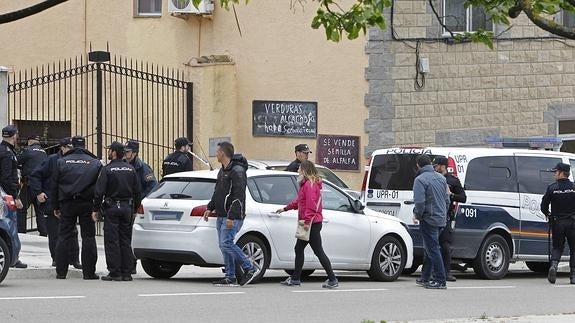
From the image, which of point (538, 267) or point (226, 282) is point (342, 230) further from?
point (538, 267)

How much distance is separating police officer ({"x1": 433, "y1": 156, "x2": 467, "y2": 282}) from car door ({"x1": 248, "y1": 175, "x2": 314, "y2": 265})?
214cm

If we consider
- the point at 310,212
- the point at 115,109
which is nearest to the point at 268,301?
the point at 310,212

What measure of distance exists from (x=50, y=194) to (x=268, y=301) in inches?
156

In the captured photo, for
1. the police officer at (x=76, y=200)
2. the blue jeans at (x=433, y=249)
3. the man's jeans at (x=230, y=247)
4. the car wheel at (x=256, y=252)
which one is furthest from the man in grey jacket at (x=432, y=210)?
the police officer at (x=76, y=200)

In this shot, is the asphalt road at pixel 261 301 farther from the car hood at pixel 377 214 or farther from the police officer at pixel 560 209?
the car hood at pixel 377 214

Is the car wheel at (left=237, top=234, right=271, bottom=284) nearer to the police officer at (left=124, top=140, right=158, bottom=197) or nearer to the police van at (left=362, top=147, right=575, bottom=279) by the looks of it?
the police officer at (left=124, top=140, right=158, bottom=197)

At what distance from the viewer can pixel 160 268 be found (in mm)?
17125

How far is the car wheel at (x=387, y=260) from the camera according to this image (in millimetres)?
17594

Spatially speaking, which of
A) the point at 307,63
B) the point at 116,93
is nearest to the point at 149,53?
the point at 116,93

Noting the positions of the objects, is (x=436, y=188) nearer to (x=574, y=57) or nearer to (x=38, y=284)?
(x=38, y=284)

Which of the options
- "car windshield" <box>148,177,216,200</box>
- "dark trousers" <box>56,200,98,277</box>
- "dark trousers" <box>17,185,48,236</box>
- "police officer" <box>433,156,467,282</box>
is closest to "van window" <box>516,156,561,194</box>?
"police officer" <box>433,156,467,282</box>

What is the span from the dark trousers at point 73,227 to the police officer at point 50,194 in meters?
0.18

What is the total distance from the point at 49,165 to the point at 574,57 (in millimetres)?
12804

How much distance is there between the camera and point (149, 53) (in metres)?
26.7
